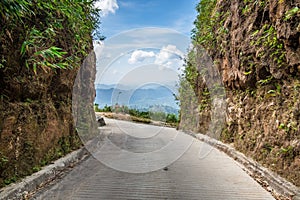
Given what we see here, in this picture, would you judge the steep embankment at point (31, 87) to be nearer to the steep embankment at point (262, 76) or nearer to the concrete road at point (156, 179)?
the concrete road at point (156, 179)

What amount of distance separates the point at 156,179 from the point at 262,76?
128 inches

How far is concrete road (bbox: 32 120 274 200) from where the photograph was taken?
366 cm

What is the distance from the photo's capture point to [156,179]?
14.4 ft

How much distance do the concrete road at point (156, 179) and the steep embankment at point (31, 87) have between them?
0.67 m

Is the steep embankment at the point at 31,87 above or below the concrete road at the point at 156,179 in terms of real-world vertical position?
above

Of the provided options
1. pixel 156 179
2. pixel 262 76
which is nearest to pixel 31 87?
pixel 156 179

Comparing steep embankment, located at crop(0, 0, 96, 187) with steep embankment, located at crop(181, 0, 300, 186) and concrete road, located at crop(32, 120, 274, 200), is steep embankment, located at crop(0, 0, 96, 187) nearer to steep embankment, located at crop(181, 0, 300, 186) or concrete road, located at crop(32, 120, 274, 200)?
concrete road, located at crop(32, 120, 274, 200)

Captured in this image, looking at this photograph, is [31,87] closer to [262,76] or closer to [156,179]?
[156,179]

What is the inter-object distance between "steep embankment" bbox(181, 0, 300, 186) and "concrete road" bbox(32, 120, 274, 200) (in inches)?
27.6

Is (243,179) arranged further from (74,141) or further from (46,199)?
(74,141)

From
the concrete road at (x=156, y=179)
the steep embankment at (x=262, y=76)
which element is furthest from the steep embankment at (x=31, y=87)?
the steep embankment at (x=262, y=76)

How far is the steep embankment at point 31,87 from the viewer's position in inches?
141

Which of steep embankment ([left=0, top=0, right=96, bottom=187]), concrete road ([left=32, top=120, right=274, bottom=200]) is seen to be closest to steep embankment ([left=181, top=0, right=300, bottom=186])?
concrete road ([left=32, top=120, right=274, bottom=200])

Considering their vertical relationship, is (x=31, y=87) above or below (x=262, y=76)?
below
